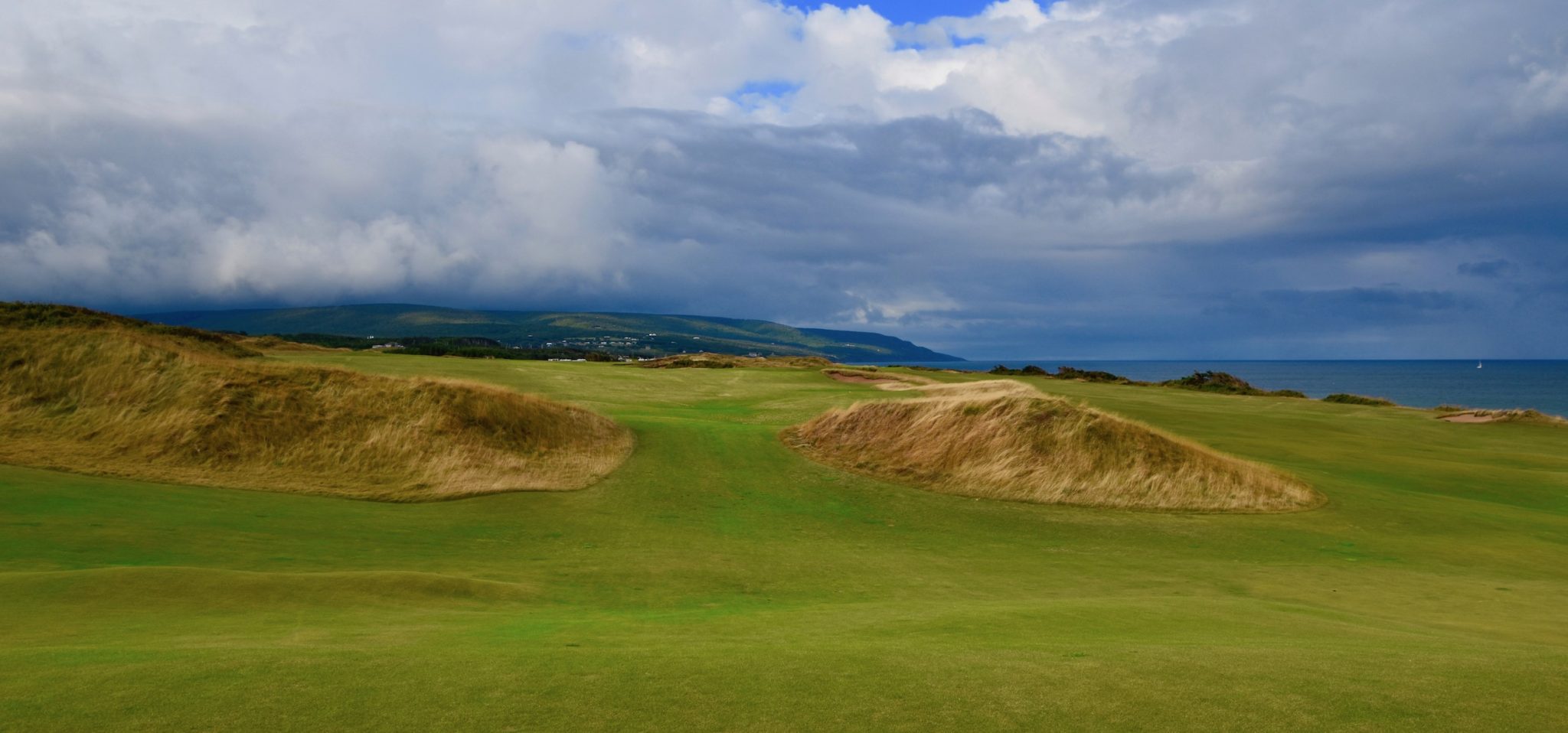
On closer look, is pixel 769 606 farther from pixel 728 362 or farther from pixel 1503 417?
pixel 728 362

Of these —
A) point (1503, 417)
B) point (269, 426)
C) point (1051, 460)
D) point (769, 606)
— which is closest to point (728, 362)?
point (1503, 417)

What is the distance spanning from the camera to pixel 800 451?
23.4 metres

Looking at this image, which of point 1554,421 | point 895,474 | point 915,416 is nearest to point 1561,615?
point 895,474

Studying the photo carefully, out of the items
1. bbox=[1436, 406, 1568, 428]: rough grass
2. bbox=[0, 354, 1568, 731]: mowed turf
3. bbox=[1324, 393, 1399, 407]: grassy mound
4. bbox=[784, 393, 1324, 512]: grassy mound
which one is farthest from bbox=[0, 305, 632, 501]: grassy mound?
bbox=[1324, 393, 1399, 407]: grassy mound

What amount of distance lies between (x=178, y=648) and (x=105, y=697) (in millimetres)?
1634

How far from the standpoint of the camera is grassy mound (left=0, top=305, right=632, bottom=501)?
685 inches

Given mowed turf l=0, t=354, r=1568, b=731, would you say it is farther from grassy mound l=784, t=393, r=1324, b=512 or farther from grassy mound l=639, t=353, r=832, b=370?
grassy mound l=639, t=353, r=832, b=370

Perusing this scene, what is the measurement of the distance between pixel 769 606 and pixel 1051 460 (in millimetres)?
11848

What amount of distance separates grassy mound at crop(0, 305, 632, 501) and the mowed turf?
125 cm

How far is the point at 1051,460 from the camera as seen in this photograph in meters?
20.8

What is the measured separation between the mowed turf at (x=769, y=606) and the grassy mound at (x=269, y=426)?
125 cm

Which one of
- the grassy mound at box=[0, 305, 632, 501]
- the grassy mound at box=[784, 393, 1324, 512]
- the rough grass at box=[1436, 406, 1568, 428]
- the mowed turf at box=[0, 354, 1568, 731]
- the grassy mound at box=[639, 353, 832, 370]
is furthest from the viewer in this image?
the grassy mound at box=[639, 353, 832, 370]

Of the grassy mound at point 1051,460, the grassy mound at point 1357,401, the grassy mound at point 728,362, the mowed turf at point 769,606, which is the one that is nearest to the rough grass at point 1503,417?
the grassy mound at point 1357,401

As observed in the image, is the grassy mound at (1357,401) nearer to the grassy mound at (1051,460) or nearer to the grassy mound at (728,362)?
the grassy mound at (728,362)
